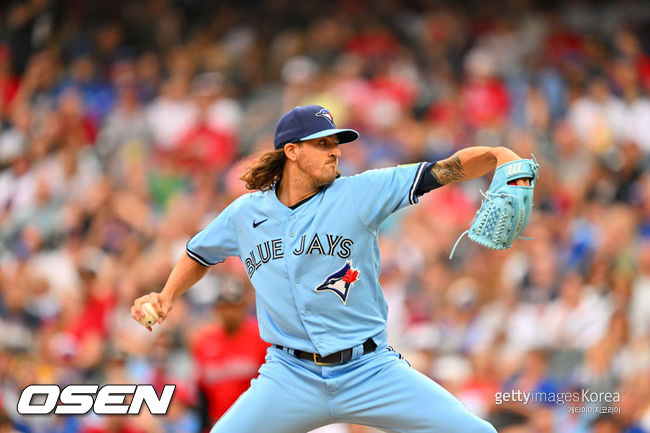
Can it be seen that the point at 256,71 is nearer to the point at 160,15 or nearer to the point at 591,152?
the point at 160,15

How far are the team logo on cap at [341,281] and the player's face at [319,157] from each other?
446mm

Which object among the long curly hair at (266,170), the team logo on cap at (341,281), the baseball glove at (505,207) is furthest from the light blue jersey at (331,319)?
the baseball glove at (505,207)

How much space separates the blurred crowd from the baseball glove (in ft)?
6.76

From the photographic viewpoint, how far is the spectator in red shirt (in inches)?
223

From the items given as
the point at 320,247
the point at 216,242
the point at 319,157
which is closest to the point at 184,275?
the point at 216,242

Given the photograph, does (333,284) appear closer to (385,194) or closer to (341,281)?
(341,281)

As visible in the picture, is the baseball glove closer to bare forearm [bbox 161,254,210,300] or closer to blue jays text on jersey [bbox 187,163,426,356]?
blue jays text on jersey [bbox 187,163,426,356]

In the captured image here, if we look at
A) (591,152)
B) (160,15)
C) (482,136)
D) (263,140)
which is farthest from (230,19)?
(591,152)

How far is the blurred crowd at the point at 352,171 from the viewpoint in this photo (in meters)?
7.34

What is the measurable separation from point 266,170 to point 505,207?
1209mm

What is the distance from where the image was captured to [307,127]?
4234mm

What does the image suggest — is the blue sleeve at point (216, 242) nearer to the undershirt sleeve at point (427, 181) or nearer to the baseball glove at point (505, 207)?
the undershirt sleeve at point (427, 181)

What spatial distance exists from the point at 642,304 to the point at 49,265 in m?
5.80

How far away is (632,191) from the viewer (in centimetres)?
854
